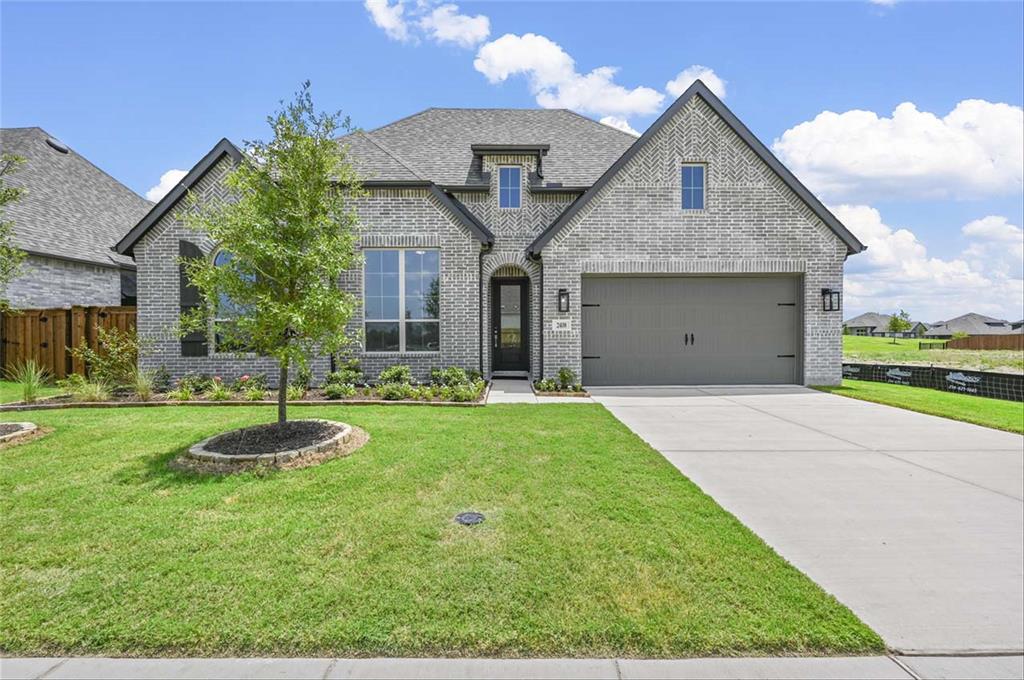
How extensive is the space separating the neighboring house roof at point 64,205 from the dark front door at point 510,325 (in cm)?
1125

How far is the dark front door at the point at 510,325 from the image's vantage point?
1388 centimetres

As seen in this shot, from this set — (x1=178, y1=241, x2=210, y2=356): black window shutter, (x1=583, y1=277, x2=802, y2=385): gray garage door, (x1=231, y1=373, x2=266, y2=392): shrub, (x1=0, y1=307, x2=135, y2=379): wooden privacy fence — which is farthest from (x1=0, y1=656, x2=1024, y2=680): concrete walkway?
(x1=0, y1=307, x2=135, y2=379): wooden privacy fence

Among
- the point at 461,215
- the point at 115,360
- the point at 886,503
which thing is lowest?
the point at 886,503

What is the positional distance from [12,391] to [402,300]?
8.68m

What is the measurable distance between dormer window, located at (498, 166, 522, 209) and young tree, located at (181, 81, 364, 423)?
7.41m

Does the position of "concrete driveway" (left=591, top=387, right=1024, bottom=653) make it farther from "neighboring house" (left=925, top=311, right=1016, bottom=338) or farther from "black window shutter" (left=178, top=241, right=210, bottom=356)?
"neighboring house" (left=925, top=311, right=1016, bottom=338)

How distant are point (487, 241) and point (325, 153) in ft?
19.3

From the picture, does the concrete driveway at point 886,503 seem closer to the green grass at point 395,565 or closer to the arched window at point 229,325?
the green grass at point 395,565

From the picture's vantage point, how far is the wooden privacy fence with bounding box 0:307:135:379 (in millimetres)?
12594

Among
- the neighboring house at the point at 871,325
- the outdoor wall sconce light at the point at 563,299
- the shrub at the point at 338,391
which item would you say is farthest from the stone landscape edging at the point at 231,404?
the neighboring house at the point at 871,325

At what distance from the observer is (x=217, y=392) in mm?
10039

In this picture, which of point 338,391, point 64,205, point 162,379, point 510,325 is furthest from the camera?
point 64,205

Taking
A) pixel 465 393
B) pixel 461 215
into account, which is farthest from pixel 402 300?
pixel 465 393

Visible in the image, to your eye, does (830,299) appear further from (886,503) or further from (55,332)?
(55,332)
